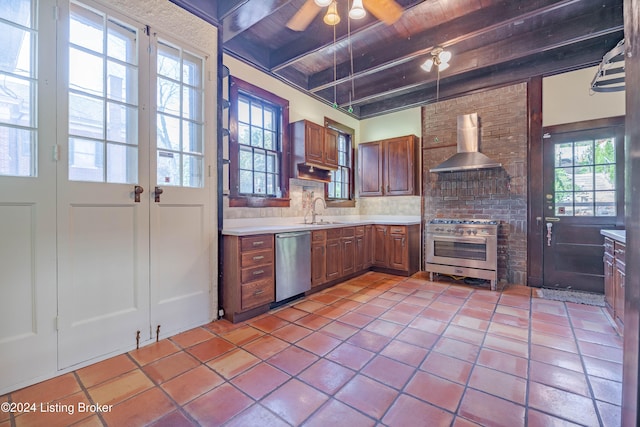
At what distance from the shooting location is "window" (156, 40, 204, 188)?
2445mm

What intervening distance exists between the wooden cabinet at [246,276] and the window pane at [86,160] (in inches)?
46.1

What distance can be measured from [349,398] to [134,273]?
6.10 ft

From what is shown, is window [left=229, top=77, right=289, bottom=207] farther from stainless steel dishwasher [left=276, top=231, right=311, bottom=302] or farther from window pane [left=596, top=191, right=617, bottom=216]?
window pane [left=596, top=191, right=617, bottom=216]

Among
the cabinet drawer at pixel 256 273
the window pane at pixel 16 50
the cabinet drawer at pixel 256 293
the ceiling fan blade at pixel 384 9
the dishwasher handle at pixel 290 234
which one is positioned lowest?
the cabinet drawer at pixel 256 293

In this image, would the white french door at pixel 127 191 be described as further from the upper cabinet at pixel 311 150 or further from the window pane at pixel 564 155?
the window pane at pixel 564 155

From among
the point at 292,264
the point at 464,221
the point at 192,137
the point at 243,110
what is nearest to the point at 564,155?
the point at 464,221

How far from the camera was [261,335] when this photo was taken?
248 centimetres

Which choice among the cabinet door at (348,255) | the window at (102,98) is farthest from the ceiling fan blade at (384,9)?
the cabinet door at (348,255)

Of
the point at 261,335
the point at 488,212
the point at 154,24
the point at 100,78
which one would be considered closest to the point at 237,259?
the point at 261,335

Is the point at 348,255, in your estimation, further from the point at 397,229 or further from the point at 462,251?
the point at 462,251

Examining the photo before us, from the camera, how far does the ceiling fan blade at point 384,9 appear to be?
2521mm

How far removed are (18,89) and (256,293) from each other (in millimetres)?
2281

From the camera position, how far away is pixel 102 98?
211 cm

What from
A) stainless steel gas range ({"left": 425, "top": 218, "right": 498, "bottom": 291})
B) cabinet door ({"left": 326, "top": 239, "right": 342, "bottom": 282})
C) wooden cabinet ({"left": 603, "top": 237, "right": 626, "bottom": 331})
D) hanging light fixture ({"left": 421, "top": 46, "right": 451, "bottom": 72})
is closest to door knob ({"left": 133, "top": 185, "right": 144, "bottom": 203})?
cabinet door ({"left": 326, "top": 239, "right": 342, "bottom": 282})
